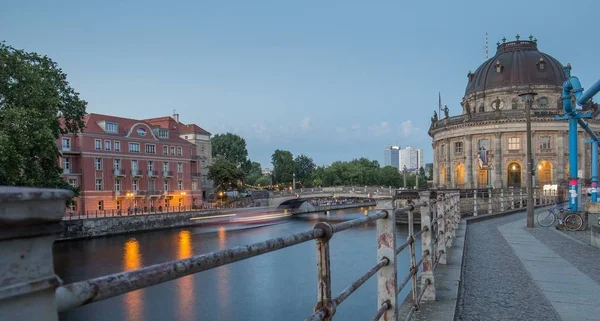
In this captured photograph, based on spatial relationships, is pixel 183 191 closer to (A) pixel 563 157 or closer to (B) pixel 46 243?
(A) pixel 563 157

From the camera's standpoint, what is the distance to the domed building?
62750 mm

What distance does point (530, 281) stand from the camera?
27.6 feet

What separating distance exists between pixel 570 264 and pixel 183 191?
5601 cm

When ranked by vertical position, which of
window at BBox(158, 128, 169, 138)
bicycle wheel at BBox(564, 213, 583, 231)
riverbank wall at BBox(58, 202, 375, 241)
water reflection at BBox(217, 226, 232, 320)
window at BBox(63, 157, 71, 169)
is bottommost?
water reflection at BBox(217, 226, 232, 320)

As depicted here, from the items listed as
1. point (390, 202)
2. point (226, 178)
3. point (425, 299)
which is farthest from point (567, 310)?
point (226, 178)

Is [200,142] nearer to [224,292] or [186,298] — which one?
[224,292]

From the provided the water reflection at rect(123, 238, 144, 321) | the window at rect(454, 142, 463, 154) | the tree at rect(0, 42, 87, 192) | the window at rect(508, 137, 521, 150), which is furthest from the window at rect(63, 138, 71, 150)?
the window at rect(508, 137, 521, 150)

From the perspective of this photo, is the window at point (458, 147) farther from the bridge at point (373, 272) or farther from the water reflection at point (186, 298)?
the bridge at point (373, 272)

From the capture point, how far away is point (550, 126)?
62.3 m

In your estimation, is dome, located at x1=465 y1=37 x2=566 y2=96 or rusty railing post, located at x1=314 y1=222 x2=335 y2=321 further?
dome, located at x1=465 y1=37 x2=566 y2=96

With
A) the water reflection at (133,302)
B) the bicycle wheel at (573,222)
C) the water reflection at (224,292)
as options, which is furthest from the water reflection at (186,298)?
the bicycle wheel at (573,222)

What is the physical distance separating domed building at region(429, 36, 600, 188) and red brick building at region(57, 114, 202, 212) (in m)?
35.8

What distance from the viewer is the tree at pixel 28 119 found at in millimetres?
26000

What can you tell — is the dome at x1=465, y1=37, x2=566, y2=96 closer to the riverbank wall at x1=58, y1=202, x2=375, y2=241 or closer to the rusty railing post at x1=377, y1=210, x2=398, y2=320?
the riverbank wall at x1=58, y1=202, x2=375, y2=241
